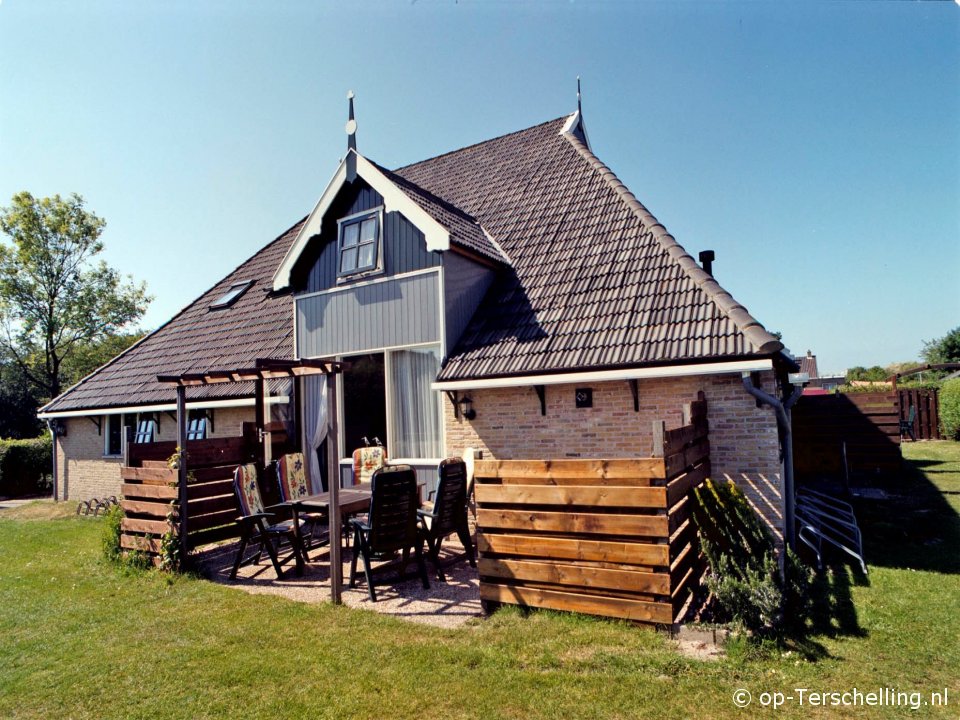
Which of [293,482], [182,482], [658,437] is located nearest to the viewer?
[658,437]

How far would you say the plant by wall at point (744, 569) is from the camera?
4.48 meters

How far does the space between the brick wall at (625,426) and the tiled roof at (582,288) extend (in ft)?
1.63

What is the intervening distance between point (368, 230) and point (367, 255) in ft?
1.61

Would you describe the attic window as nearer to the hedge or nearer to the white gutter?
the white gutter

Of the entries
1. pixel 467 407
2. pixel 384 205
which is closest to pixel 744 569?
pixel 467 407

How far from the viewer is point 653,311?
25.5 feet

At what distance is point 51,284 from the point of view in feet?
102

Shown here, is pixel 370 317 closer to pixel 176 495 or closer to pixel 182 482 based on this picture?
pixel 182 482

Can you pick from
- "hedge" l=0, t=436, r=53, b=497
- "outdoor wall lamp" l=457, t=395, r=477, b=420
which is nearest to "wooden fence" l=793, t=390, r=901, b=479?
"outdoor wall lamp" l=457, t=395, r=477, b=420

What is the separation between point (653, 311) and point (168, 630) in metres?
6.94

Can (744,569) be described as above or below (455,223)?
below

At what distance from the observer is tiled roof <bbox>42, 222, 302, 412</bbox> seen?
12.6 m

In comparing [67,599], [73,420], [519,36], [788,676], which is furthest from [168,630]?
[73,420]

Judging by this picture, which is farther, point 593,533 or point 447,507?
point 447,507
